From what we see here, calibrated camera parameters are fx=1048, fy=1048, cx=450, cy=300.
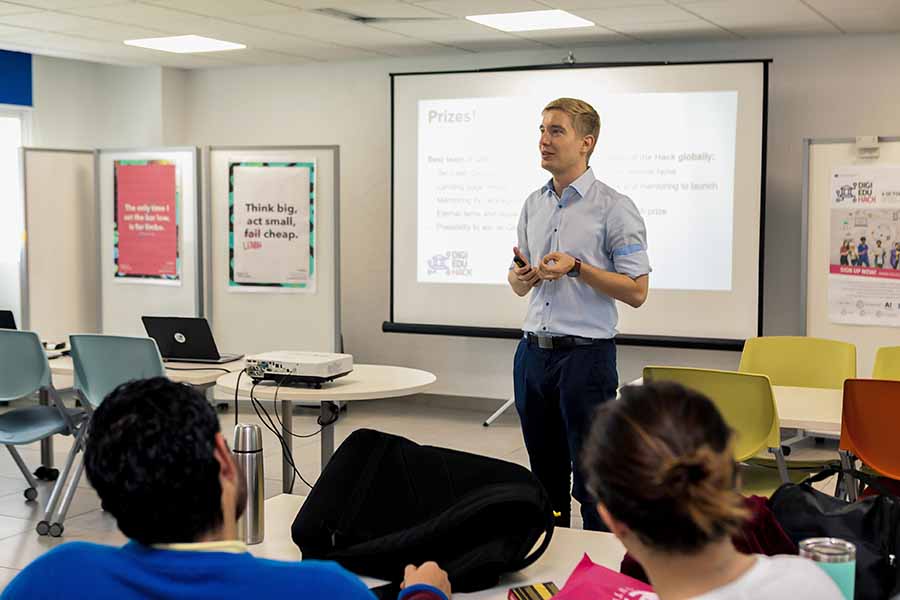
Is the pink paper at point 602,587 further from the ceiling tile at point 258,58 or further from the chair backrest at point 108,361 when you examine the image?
the ceiling tile at point 258,58

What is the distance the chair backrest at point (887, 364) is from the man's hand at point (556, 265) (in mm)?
1807

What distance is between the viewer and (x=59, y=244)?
25.5ft

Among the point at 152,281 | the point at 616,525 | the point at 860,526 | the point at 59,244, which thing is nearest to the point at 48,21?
the point at 59,244

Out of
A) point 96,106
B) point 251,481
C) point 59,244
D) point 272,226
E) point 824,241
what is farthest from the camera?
point 96,106

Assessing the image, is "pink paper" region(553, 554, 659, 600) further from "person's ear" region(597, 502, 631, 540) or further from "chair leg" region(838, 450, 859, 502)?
"chair leg" region(838, 450, 859, 502)

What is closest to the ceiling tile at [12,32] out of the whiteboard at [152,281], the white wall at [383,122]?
the whiteboard at [152,281]

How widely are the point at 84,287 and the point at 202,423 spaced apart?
Answer: 7137 mm

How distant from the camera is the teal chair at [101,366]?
440 centimetres

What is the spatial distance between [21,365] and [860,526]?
3.87 meters

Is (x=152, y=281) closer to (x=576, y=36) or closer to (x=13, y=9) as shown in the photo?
(x=13, y=9)

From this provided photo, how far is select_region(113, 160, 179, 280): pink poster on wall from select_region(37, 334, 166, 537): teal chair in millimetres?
3048

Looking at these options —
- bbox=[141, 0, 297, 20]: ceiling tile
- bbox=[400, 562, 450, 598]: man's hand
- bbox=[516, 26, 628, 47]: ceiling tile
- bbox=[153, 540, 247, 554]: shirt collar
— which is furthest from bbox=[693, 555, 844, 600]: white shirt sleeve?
bbox=[516, 26, 628, 47]: ceiling tile

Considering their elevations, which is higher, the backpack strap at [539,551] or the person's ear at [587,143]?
the person's ear at [587,143]

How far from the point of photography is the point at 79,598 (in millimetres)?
1320
